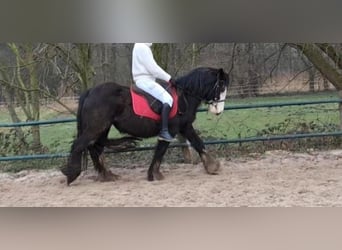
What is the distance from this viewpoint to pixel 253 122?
434 cm

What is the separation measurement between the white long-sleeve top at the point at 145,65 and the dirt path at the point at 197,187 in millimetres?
701

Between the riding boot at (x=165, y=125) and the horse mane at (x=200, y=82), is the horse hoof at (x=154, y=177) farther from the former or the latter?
the horse mane at (x=200, y=82)

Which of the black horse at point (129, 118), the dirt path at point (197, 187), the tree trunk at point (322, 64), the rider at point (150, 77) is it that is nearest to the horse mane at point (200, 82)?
the black horse at point (129, 118)

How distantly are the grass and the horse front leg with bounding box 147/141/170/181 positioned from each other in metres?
0.36

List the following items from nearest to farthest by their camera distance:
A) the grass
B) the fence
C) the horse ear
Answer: the horse ear < the fence < the grass

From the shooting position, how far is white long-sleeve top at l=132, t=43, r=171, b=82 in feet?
11.8

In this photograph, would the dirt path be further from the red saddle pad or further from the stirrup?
the red saddle pad

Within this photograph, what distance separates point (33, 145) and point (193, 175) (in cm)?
130

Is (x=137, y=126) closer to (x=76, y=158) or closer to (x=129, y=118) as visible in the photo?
(x=129, y=118)

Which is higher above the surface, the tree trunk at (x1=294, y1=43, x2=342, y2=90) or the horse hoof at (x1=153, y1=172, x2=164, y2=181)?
the tree trunk at (x1=294, y1=43, x2=342, y2=90)

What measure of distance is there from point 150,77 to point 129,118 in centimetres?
30

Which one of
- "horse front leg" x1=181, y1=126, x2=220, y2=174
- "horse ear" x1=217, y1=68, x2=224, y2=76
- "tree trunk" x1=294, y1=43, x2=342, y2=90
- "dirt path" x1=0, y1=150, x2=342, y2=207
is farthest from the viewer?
"tree trunk" x1=294, y1=43, x2=342, y2=90

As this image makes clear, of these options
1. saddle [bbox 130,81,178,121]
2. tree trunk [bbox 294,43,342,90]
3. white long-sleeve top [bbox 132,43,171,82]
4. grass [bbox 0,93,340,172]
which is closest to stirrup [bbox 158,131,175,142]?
A: saddle [bbox 130,81,178,121]

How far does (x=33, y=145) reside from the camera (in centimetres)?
423
